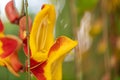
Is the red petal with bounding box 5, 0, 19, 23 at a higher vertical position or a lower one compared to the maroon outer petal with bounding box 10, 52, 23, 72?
higher

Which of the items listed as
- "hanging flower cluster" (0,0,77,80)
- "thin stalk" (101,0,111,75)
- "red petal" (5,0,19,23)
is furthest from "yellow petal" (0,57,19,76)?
"thin stalk" (101,0,111,75)

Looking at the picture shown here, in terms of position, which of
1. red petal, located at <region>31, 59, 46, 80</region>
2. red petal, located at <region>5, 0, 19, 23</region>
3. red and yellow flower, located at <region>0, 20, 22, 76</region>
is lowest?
red petal, located at <region>31, 59, 46, 80</region>

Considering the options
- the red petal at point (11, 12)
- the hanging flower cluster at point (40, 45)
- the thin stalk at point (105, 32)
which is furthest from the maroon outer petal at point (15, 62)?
the thin stalk at point (105, 32)

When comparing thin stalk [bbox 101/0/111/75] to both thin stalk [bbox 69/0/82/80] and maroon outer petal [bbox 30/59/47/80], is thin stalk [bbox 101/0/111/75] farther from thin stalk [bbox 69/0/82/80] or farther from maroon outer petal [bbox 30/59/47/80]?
maroon outer petal [bbox 30/59/47/80]

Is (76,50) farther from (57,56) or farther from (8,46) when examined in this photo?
(8,46)

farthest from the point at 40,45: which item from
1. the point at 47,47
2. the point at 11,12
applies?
the point at 11,12

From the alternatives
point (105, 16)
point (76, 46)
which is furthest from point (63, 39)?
point (105, 16)

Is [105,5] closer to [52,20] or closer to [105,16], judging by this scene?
[105,16]
